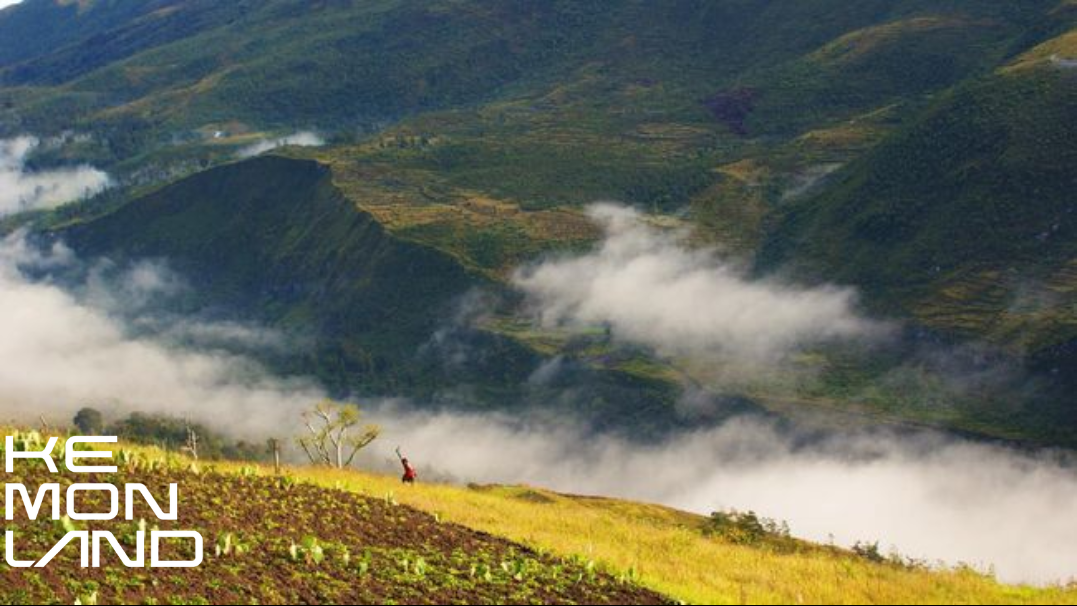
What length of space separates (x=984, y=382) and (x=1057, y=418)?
53.0 feet

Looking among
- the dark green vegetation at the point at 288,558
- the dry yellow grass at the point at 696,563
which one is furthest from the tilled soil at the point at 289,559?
the dry yellow grass at the point at 696,563

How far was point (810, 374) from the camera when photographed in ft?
651

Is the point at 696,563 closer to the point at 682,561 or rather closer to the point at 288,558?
the point at 682,561

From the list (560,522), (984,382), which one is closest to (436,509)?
(560,522)

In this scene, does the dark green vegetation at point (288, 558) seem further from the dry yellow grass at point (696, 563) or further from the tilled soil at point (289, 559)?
the dry yellow grass at point (696, 563)

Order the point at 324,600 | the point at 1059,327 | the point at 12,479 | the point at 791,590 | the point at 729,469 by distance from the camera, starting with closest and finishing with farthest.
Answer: the point at 324,600
the point at 791,590
the point at 12,479
the point at 1059,327
the point at 729,469

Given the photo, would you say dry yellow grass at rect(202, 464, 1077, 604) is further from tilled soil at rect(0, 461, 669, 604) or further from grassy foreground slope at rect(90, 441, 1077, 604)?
tilled soil at rect(0, 461, 669, 604)

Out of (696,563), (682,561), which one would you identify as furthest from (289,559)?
(696,563)

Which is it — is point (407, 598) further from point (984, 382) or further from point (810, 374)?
point (810, 374)

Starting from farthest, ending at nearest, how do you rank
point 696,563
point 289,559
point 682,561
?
point 682,561 < point 696,563 < point 289,559

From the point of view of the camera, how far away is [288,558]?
108ft

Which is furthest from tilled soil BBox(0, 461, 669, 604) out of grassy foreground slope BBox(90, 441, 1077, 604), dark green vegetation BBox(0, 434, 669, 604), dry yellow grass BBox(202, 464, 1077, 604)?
dry yellow grass BBox(202, 464, 1077, 604)

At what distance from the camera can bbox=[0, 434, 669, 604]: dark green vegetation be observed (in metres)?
29.7

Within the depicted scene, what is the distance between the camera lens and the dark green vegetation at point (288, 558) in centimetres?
2969
